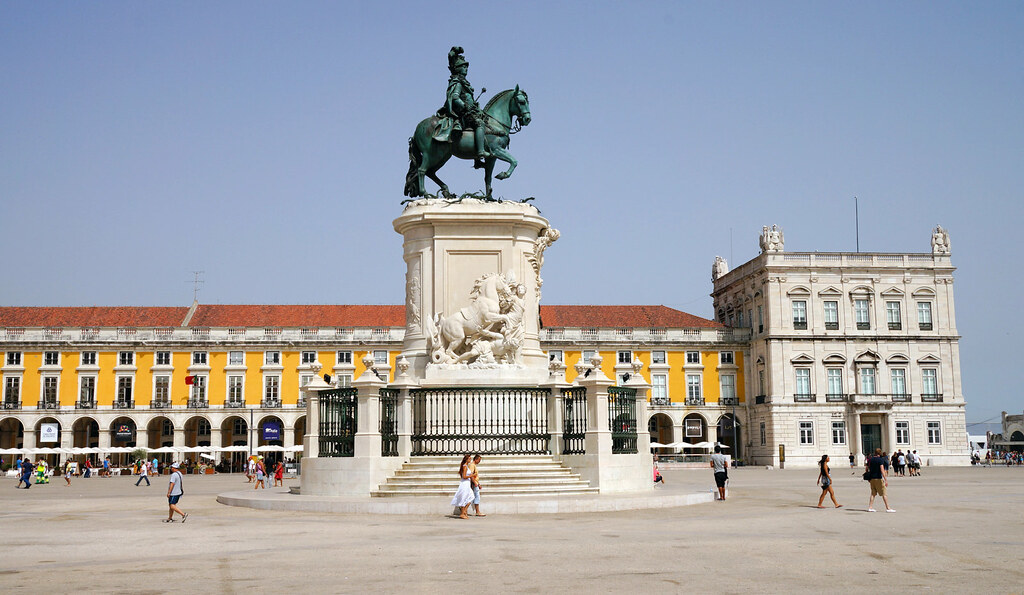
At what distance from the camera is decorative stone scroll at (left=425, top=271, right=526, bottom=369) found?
18.3 metres

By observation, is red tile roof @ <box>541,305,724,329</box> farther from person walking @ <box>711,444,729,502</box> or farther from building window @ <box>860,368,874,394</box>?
person walking @ <box>711,444,729,502</box>

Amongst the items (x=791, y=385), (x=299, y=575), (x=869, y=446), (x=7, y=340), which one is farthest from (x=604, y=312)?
(x=299, y=575)

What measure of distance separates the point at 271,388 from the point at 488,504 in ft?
181

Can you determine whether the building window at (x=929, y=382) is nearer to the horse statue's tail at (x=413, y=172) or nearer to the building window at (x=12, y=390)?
the horse statue's tail at (x=413, y=172)

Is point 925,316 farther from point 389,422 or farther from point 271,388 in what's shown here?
point 389,422

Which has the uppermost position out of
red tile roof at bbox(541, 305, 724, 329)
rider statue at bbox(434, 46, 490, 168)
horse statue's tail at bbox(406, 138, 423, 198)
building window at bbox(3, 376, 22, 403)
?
red tile roof at bbox(541, 305, 724, 329)

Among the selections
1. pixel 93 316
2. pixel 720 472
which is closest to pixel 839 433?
pixel 93 316

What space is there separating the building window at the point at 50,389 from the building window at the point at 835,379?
162ft

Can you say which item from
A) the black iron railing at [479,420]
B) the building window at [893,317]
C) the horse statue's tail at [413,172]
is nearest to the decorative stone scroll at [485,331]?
the black iron railing at [479,420]

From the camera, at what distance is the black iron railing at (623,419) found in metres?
17.9

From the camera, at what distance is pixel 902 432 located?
67000 millimetres

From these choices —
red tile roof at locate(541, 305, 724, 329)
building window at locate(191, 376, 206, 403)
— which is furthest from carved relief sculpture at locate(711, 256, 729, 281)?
building window at locate(191, 376, 206, 403)

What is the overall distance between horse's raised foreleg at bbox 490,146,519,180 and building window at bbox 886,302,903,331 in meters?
54.6

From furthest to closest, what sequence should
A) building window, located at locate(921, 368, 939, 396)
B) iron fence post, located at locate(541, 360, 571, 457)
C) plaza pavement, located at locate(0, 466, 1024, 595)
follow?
building window, located at locate(921, 368, 939, 396) → iron fence post, located at locate(541, 360, 571, 457) → plaza pavement, located at locate(0, 466, 1024, 595)
